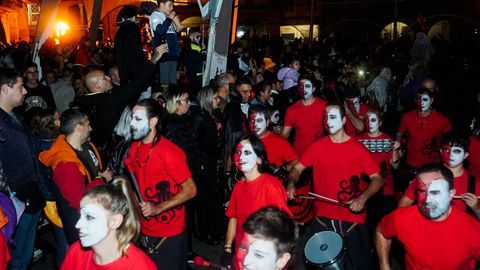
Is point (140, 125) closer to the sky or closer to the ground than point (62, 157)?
closer to the sky

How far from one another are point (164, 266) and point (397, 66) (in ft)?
41.7

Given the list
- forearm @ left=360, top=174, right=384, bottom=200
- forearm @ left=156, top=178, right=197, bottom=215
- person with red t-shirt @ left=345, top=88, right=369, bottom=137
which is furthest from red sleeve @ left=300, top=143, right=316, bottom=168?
person with red t-shirt @ left=345, top=88, right=369, bottom=137

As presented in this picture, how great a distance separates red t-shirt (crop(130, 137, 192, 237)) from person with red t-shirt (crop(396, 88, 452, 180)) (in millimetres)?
3961

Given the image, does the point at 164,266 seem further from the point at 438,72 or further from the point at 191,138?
the point at 438,72

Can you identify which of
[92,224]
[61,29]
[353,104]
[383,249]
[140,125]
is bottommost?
[383,249]

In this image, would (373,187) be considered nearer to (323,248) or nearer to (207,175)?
Answer: (323,248)

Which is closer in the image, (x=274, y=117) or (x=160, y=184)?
(x=160, y=184)

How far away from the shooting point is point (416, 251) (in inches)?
163

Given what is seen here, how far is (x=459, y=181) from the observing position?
5059 mm

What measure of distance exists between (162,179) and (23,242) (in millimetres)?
1913

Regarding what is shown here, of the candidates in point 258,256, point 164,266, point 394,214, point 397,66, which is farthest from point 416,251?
point 397,66

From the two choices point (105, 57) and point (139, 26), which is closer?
point (139, 26)

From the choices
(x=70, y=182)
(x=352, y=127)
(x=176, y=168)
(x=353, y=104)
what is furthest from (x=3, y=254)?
(x=353, y=104)

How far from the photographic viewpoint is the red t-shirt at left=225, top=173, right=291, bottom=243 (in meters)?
4.48
